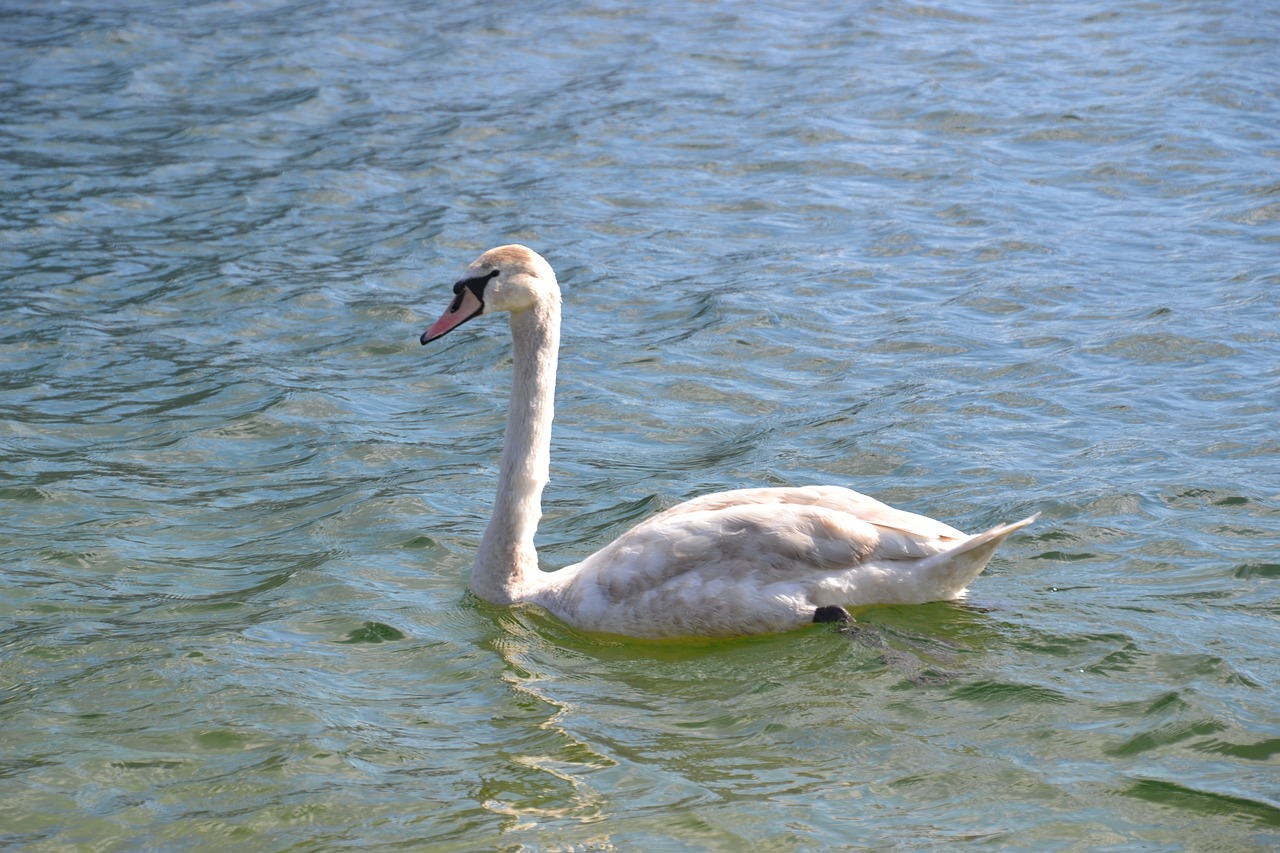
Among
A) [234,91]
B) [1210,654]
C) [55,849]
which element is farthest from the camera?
[234,91]

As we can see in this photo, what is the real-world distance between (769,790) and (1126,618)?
7.29 feet

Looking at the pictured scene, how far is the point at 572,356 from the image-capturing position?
11648 millimetres

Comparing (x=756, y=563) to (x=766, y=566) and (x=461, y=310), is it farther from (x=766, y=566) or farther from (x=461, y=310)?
(x=461, y=310)

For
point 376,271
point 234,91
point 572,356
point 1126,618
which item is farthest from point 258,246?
point 1126,618

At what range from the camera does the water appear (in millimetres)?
6156

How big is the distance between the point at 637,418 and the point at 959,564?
366 cm

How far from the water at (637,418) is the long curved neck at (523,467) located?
0.21m

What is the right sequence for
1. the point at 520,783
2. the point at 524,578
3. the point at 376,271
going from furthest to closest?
the point at 376,271
the point at 524,578
the point at 520,783

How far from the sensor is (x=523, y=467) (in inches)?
319

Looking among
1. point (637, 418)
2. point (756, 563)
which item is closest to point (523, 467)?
point (756, 563)

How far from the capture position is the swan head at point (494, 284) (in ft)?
25.5

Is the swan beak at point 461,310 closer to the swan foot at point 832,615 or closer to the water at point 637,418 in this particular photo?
the water at point 637,418

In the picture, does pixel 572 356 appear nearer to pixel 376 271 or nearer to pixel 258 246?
pixel 376 271

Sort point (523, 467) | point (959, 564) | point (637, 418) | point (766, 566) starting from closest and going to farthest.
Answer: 1. point (959, 564)
2. point (766, 566)
3. point (523, 467)
4. point (637, 418)
